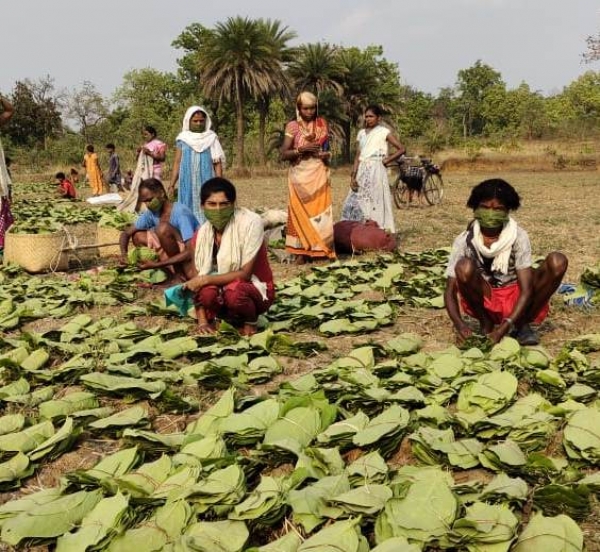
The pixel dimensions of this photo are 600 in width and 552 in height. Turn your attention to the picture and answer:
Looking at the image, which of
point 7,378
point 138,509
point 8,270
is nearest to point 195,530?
point 138,509

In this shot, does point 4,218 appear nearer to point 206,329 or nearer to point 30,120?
point 206,329

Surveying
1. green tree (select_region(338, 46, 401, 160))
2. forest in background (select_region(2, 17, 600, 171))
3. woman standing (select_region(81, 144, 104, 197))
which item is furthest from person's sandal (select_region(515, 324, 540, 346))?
green tree (select_region(338, 46, 401, 160))

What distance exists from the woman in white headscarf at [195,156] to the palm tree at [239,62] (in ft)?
69.5

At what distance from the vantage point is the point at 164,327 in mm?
3930

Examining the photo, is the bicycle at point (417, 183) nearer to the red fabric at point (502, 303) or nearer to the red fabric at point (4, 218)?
the red fabric at point (4, 218)

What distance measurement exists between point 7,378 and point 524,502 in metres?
2.32

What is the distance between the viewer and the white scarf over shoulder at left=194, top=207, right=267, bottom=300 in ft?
11.8

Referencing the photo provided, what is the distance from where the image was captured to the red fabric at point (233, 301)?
11.6ft

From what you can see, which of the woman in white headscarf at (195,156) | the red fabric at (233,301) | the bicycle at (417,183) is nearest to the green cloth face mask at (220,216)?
the red fabric at (233,301)

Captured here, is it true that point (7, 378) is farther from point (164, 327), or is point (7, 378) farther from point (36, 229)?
point (36, 229)

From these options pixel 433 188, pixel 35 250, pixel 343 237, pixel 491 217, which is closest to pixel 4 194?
pixel 35 250

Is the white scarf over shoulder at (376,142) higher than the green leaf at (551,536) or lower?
higher

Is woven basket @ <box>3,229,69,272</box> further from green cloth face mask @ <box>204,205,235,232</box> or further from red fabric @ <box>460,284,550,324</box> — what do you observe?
red fabric @ <box>460,284,550,324</box>

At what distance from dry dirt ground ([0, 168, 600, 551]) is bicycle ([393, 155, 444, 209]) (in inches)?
12.7
